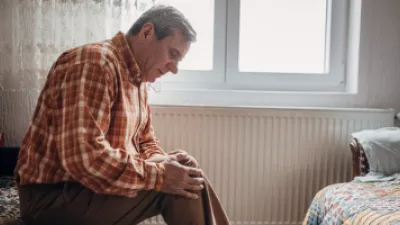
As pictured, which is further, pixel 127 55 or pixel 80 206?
pixel 127 55

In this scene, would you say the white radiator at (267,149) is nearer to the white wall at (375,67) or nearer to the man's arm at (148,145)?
the white wall at (375,67)

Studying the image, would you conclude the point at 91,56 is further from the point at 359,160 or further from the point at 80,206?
the point at 359,160

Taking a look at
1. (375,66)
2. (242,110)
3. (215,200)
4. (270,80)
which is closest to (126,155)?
(215,200)

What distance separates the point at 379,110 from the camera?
2123 millimetres

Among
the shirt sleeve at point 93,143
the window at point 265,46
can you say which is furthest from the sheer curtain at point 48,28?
the shirt sleeve at point 93,143

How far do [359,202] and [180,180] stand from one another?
79 cm

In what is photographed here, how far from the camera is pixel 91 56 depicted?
108cm

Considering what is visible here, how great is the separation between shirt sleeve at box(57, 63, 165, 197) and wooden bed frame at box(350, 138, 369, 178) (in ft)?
3.75

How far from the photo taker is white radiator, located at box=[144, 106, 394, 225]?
2082mm

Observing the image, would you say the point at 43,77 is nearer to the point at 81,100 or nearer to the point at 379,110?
the point at 81,100

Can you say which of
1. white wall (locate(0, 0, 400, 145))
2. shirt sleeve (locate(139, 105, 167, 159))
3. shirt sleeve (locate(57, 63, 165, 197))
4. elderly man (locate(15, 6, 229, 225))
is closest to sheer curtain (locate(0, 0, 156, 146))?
white wall (locate(0, 0, 400, 145))

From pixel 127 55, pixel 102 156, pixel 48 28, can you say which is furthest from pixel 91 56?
pixel 48 28

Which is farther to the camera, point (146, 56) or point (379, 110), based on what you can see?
point (379, 110)

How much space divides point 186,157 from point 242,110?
3.02 feet
